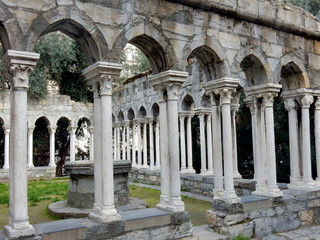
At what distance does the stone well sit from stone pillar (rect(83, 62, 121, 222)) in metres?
2.64

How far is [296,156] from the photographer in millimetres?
8508

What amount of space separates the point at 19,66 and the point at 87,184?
4.07m

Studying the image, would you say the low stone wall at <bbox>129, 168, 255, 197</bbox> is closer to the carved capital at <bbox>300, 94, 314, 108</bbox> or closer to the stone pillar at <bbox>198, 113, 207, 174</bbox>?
the stone pillar at <bbox>198, 113, 207, 174</bbox>

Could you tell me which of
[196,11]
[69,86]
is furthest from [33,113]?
[196,11]

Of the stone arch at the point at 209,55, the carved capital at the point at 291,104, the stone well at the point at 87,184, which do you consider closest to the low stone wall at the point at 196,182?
the carved capital at the point at 291,104

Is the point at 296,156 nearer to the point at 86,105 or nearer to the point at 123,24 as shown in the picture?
the point at 123,24

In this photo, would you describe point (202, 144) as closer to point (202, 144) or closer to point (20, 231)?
point (202, 144)

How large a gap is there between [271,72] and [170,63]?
2.69 meters

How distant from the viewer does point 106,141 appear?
5457mm

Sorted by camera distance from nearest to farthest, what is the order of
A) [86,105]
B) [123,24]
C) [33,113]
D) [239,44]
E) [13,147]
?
[13,147] → [123,24] → [239,44] → [33,113] → [86,105]

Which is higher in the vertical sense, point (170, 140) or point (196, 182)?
point (170, 140)

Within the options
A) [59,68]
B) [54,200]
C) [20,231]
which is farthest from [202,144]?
[59,68]

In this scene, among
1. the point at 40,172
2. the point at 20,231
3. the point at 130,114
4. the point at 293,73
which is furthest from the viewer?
the point at 130,114

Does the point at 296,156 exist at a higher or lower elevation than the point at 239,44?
lower
